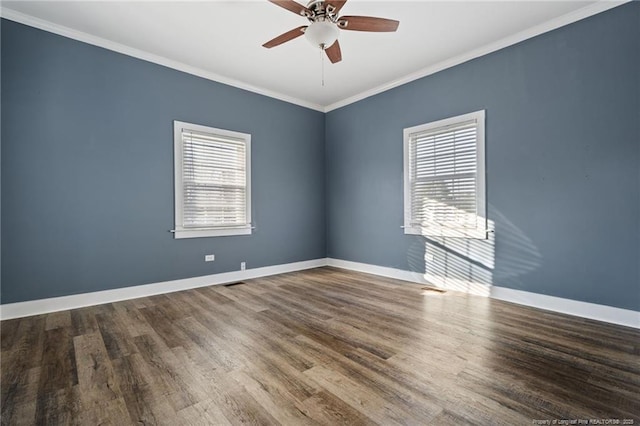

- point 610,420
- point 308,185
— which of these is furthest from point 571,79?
point 308,185

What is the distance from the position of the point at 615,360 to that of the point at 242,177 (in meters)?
4.67

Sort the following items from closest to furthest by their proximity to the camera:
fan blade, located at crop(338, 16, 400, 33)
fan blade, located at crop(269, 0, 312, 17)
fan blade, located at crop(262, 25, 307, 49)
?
fan blade, located at crop(269, 0, 312, 17) < fan blade, located at crop(338, 16, 400, 33) < fan blade, located at crop(262, 25, 307, 49)

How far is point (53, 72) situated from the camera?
10.7 feet

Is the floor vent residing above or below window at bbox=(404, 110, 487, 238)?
below

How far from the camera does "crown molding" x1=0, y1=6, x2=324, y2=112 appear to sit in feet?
10.2

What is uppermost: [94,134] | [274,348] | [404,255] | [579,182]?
[94,134]

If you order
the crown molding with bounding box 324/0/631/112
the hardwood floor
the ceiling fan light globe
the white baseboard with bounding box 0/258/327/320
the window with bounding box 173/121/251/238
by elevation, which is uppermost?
the crown molding with bounding box 324/0/631/112

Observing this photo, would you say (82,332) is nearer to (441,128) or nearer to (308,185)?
(308,185)

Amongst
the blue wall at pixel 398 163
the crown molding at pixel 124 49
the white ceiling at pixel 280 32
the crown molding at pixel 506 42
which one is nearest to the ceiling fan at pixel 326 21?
the white ceiling at pixel 280 32

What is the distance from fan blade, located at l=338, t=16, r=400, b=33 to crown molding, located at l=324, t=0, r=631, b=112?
190 centimetres

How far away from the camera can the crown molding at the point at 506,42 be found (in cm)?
294

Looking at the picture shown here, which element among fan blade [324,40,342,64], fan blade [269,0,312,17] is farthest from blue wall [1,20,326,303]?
fan blade [269,0,312,17]

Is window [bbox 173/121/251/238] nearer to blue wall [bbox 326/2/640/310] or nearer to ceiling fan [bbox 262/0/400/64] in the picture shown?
ceiling fan [bbox 262/0/400/64]

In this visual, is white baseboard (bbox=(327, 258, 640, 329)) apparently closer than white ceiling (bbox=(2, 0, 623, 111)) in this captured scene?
Yes
